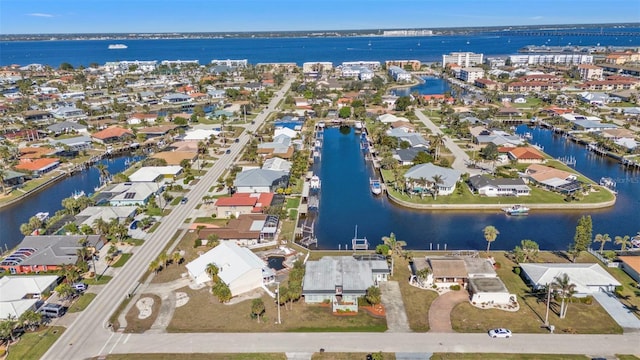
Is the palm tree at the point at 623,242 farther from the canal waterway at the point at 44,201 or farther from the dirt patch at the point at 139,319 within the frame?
the canal waterway at the point at 44,201

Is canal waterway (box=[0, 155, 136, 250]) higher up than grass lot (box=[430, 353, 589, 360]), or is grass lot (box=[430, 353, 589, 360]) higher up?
canal waterway (box=[0, 155, 136, 250])

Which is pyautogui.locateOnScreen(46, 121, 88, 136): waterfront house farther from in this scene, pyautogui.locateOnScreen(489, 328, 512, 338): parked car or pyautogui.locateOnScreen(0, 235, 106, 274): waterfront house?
pyautogui.locateOnScreen(489, 328, 512, 338): parked car

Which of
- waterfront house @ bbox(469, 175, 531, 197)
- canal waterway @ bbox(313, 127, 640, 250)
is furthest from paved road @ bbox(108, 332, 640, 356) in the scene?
waterfront house @ bbox(469, 175, 531, 197)

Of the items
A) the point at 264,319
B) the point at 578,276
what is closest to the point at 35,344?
the point at 264,319

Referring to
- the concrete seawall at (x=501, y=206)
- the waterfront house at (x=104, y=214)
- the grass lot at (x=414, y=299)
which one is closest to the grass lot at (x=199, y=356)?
the grass lot at (x=414, y=299)

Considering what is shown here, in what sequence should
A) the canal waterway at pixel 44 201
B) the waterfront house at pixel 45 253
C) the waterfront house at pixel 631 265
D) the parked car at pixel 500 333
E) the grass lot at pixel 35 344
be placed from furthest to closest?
the canal waterway at pixel 44 201
the waterfront house at pixel 45 253
the waterfront house at pixel 631 265
the parked car at pixel 500 333
the grass lot at pixel 35 344
